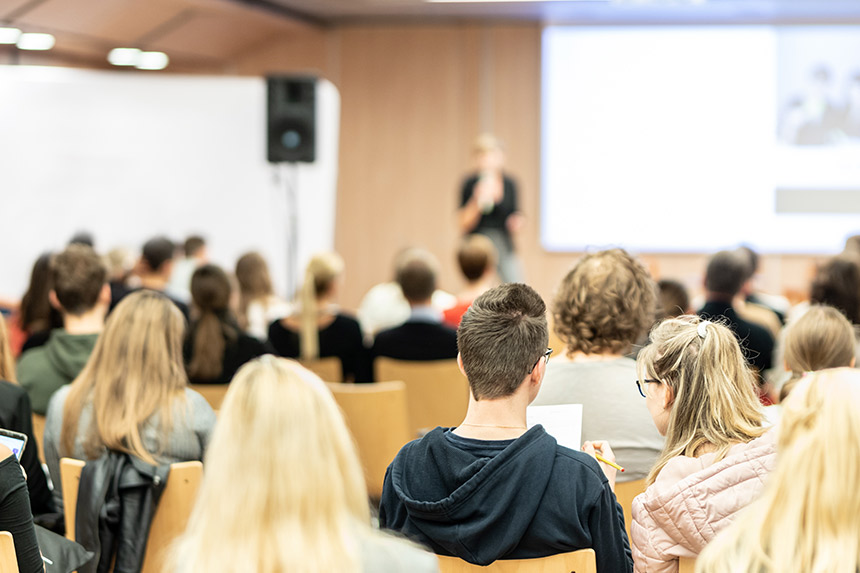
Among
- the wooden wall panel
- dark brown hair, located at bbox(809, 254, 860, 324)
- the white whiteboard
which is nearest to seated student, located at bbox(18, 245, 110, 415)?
dark brown hair, located at bbox(809, 254, 860, 324)

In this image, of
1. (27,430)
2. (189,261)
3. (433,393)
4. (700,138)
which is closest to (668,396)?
(27,430)

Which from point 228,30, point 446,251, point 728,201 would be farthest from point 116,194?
point 728,201

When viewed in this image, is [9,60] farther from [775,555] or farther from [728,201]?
[775,555]

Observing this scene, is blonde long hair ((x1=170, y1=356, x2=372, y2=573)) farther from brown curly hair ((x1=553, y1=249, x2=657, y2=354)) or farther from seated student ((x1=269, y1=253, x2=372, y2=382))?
seated student ((x1=269, y1=253, x2=372, y2=382))

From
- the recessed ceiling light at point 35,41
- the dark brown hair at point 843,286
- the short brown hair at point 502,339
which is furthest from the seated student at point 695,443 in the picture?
the recessed ceiling light at point 35,41

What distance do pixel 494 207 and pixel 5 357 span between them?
532cm

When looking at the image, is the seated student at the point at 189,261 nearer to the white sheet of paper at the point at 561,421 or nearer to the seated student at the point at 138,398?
the seated student at the point at 138,398

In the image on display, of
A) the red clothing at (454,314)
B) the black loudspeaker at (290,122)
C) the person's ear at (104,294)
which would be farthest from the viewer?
the black loudspeaker at (290,122)

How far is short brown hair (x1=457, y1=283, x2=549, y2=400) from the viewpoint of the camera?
1865 millimetres

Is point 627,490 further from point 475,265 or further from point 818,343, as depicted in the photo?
point 475,265

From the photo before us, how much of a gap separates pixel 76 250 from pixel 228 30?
5393 millimetres

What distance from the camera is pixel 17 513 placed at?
1891mm

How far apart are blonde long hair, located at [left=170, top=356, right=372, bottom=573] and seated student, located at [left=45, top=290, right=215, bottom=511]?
1.23 m

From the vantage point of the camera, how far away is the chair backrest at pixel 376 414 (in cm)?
362
